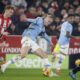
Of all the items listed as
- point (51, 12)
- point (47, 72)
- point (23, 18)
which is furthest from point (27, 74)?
point (51, 12)

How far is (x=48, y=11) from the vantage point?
60.0 ft

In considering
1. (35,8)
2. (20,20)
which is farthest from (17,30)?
(35,8)

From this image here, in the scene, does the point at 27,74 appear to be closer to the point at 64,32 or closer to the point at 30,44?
the point at 30,44

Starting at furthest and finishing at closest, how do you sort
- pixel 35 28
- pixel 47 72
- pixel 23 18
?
pixel 23 18 → pixel 35 28 → pixel 47 72

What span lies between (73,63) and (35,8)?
2.43 metres

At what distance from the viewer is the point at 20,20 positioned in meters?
17.8

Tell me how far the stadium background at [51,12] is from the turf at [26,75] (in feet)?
1.42

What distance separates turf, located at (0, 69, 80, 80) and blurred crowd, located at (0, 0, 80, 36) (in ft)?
4.06

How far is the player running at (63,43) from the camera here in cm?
1636

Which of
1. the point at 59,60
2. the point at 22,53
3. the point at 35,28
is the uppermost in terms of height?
the point at 35,28

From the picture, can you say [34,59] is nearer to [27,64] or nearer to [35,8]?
[27,64]

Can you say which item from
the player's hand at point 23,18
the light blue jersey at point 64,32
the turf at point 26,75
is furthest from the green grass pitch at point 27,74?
the player's hand at point 23,18

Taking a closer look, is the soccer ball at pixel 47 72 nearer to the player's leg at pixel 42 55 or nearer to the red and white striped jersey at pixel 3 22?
the player's leg at pixel 42 55

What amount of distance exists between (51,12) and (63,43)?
5.99 ft
